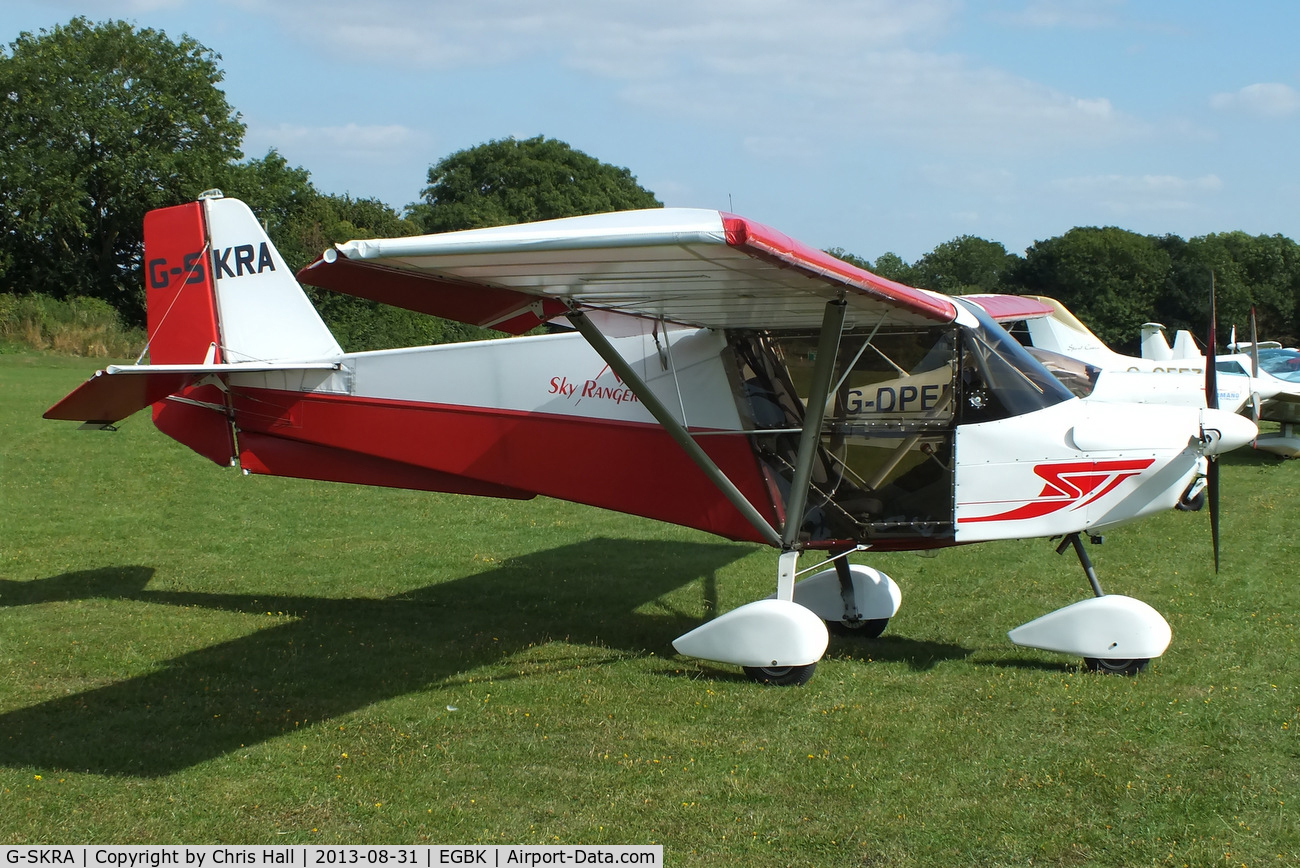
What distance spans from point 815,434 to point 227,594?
5.41 metres

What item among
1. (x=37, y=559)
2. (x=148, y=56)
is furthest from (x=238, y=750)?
(x=148, y=56)

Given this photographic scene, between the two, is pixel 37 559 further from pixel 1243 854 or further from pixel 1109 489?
pixel 1243 854

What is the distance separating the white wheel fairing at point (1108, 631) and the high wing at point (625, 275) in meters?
2.00

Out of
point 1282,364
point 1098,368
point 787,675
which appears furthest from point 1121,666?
point 1282,364

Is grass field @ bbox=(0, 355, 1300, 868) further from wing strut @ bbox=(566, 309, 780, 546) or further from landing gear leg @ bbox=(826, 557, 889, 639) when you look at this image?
wing strut @ bbox=(566, 309, 780, 546)

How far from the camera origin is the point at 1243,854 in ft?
12.9

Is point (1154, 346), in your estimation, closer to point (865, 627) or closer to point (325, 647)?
point (865, 627)

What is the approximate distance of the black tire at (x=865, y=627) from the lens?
24.6 feet

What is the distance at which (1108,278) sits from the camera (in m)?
55.8

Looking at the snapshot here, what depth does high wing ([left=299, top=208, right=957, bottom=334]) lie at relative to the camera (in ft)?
13.9

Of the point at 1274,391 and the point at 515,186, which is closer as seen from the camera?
the point at 1274,391

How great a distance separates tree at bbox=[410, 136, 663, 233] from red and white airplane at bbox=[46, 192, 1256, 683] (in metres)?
48.6

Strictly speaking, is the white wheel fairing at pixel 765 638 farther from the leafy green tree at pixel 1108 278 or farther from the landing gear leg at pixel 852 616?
the leafy green tree at pixel 1108 278

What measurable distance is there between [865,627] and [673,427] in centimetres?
243
